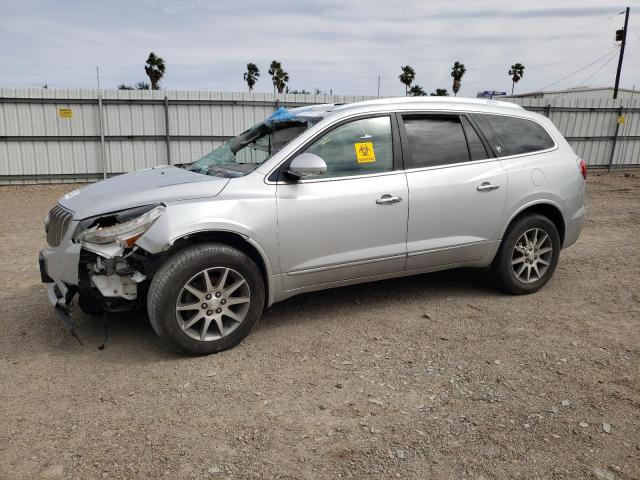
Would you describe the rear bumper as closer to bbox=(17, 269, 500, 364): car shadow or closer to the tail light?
the tail light

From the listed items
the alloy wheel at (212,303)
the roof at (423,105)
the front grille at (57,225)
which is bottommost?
the alloy wheel at (212,303)

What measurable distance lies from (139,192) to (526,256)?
11.3 ft

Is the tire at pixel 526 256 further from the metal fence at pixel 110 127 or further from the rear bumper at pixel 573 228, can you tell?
the metal fence at pixel 110 127

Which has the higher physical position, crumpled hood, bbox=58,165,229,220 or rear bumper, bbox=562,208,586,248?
crumpled hood, bbox=58,165,229,220

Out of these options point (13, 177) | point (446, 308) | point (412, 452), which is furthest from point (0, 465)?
point (13, 177)

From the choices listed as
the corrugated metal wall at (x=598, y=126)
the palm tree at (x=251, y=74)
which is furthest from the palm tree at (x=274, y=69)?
the corrugated metal wall at (x=598, y=126)

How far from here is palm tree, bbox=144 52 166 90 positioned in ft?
131

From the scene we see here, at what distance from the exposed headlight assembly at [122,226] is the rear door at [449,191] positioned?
2.02m

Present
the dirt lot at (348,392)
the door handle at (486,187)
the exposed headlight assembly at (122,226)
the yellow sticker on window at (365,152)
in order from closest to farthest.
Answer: the dirt lot at (348,392) < the exposed headlight assembly at (122,226) < the yellow sticker on window at (365,152) < the door handle at (486,187)

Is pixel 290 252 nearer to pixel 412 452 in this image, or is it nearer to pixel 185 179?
pixel 185 179

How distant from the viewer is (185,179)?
3.97m

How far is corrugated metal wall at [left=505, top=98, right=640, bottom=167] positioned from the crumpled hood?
51.8ft

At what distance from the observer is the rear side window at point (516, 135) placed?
4.79 m

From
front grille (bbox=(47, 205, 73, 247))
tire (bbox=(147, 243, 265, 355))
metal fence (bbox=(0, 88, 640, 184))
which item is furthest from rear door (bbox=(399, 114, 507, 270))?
metal fence (bbox=(0, 88, 640, 184))
